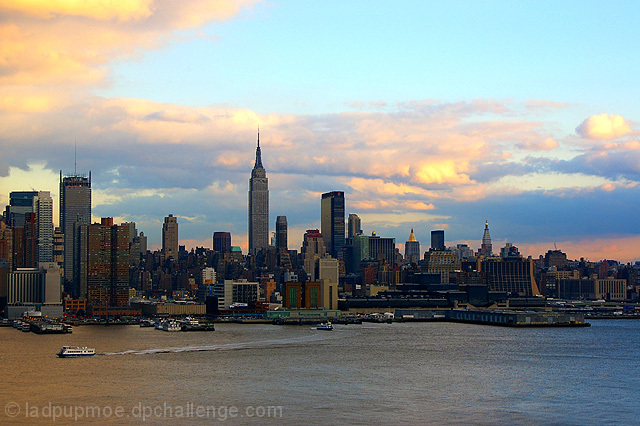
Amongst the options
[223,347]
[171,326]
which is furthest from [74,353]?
[171,326]

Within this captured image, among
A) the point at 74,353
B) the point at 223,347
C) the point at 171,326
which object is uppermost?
the point at 74,353

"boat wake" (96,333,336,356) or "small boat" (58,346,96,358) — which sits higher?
"small boat" (58,346,96,358)

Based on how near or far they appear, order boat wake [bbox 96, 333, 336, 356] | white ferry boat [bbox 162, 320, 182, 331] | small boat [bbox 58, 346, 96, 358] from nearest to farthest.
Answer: small boat [bbox 58, 346, 96, 358], boat wake [bbox 96, 333, 336, 356], white ferry boat [bbox 162, 320, 182, 331]

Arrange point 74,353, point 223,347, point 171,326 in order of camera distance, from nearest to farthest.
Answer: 1. point 74,353
2. point 223,347
3. point 171,326

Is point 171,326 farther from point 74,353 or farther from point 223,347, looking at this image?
point 74,353

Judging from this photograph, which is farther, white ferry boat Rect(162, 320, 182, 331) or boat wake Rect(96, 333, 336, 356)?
white ferry boat Rect(162, 320, 182, 331)

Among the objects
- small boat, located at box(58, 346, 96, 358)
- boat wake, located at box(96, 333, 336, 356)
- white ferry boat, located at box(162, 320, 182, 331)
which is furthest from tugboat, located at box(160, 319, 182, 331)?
small boat, located at box(58, 346, 96, 358)

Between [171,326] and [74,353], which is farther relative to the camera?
[171,326]

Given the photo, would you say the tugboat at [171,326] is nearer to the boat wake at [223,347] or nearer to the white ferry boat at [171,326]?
the white ferry boat at [171,326]

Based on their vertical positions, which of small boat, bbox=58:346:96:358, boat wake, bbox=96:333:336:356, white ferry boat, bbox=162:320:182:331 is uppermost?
small boat, bbox=58:346:96:358

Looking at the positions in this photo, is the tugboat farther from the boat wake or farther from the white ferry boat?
the boat wake

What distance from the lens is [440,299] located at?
193 meters

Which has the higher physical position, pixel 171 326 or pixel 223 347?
pixel 223 347

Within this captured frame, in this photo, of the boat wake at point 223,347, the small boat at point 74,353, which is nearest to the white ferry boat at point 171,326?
the boat wake at point 223,347
